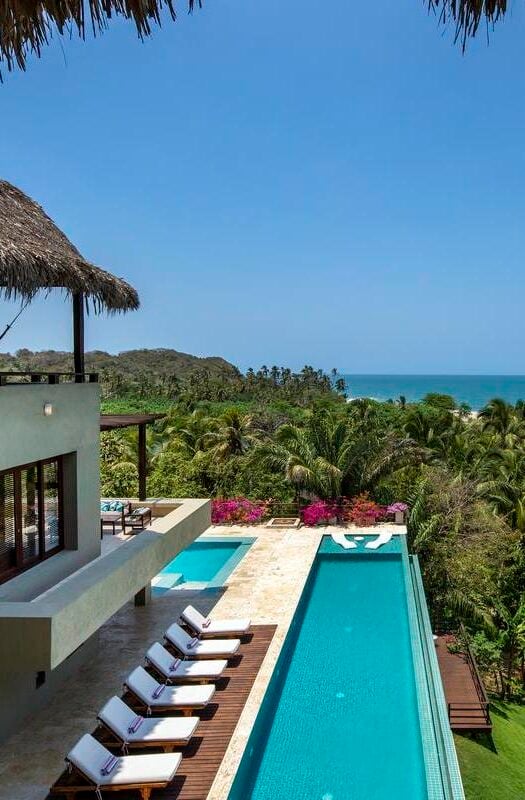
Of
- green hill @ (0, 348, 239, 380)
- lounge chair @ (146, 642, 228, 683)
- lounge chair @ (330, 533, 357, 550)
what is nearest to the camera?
lounge chair @ (146, 642, 228, 683)

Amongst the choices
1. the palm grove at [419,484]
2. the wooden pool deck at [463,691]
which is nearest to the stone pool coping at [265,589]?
the palm grove at [419,484]

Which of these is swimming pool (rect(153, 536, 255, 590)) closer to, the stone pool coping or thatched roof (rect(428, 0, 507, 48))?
the stone pool coping

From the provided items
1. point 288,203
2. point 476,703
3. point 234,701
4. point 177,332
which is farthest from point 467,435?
point 177,332

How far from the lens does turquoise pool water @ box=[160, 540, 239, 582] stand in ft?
56.5

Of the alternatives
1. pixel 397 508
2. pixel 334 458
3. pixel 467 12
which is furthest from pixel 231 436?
pixel 467 12

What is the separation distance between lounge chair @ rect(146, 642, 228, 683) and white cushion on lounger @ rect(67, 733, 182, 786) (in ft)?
7.29

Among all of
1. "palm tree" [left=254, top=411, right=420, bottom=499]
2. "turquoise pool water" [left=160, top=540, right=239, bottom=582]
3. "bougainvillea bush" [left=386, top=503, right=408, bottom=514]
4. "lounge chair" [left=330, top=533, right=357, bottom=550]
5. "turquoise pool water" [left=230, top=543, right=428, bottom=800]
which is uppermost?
"palm tree" [left=254, top=411, right=420, bottom=499]

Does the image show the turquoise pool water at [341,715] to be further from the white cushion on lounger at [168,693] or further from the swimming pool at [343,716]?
the white cushion on lounger at [168,693]

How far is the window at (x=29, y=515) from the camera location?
8469 millimetres

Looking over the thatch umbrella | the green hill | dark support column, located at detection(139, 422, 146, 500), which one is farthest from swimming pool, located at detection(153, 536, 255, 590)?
the green hill

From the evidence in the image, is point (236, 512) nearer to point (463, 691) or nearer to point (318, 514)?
point (318, 514)

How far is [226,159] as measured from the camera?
103 ft

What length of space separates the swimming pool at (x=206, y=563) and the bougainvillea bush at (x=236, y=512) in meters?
1.93

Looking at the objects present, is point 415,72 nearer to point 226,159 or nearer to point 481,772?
point 481,772
